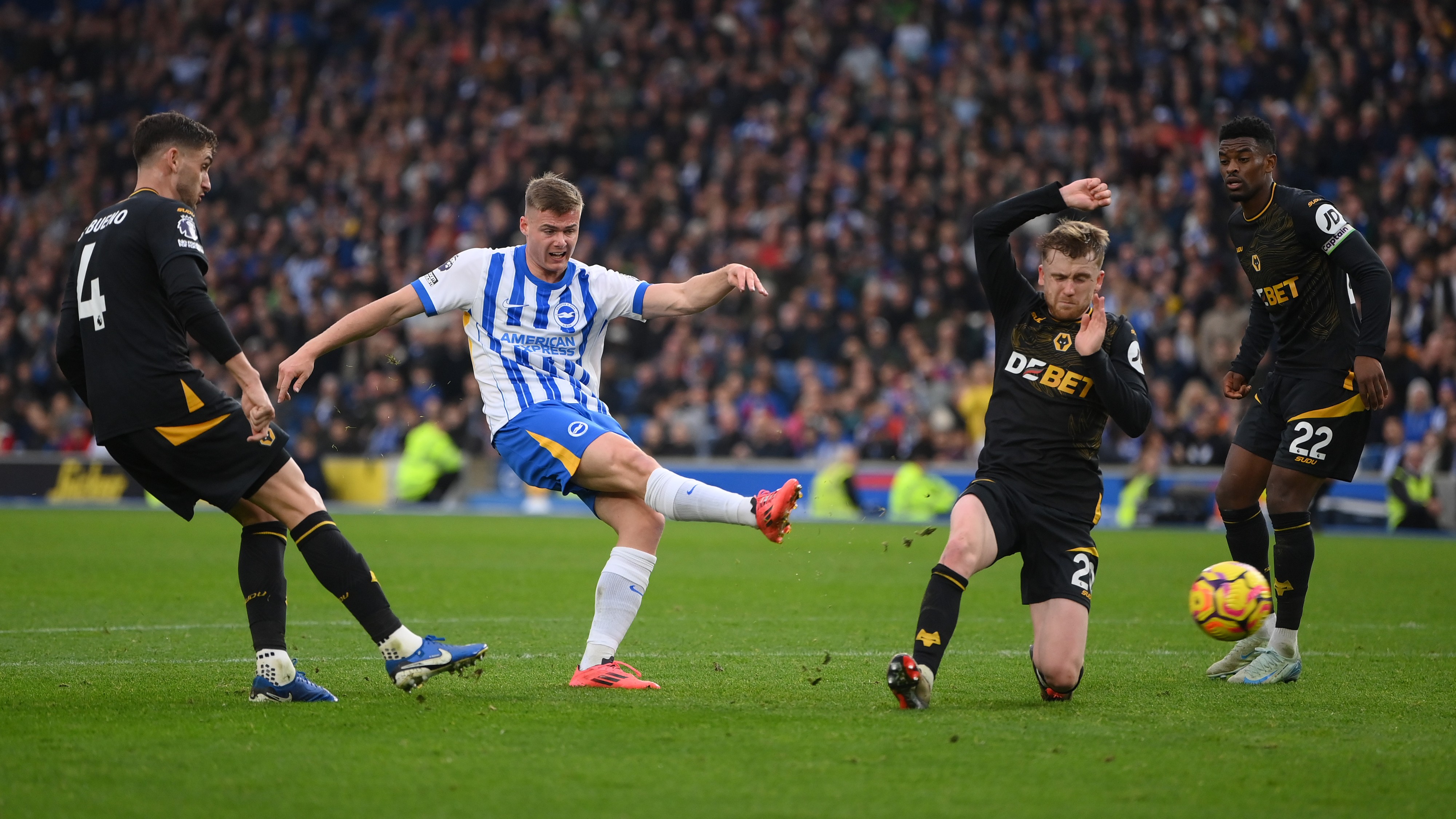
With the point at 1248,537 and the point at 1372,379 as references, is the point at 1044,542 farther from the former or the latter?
the point at 1372,379

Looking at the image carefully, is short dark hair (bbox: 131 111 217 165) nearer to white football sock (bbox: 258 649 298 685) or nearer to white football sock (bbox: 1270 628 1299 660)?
white football sock (bbox: 258 649 298 685)

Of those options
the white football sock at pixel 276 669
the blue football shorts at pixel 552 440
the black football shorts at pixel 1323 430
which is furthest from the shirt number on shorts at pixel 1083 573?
the white football sock at pixel 276 669

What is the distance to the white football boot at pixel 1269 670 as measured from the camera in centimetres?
599

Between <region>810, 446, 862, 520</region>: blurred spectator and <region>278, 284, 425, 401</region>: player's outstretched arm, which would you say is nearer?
<region>278, 284, 425, 401</region>: player's outstretched arm

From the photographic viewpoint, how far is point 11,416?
23.6 meters

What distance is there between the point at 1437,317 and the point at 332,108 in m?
20.4

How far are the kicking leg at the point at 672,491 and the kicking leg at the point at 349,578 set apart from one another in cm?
82

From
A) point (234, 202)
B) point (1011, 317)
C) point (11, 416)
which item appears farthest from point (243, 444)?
point (234, 202)

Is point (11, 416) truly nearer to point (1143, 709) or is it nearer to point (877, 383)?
point (877, 383)

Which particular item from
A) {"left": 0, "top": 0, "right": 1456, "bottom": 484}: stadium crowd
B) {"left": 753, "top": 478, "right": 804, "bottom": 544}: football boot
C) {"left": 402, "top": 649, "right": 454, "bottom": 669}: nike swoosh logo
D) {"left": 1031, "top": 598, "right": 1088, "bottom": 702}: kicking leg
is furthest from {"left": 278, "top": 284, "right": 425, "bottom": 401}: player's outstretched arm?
{"left": 0, "top": 0, "right": 1456, "bottom": 484}: stadium crowd

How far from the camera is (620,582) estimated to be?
5758 mm

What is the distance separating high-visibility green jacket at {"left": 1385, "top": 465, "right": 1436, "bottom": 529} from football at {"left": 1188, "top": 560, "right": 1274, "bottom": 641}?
37.4ft

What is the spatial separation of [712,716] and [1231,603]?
7.32ft

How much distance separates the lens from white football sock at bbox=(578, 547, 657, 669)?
5734 mm
